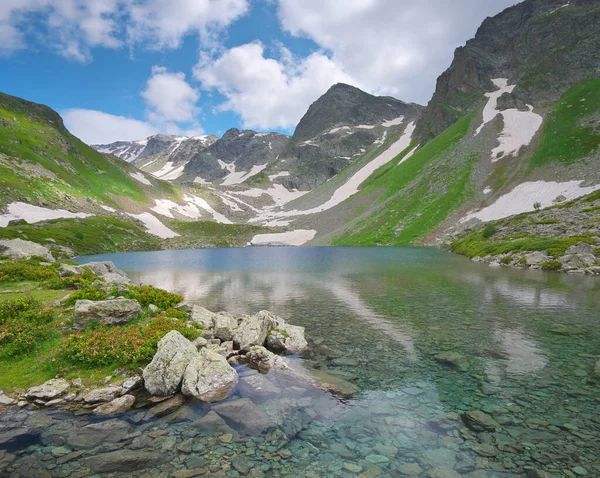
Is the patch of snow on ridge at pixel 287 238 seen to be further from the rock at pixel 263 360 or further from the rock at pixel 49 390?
the rock at pixel 49 390

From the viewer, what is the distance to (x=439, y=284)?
37.8 metres

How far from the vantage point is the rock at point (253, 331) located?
1845cm

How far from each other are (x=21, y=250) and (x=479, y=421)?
171ft

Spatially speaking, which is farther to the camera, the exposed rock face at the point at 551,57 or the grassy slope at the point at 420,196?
the exposed rock face at the point at 551,57

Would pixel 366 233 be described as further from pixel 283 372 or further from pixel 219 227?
pixel 283 372

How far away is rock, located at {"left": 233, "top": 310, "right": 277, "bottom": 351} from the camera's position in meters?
18.5

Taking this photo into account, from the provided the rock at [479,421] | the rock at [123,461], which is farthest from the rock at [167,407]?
the rock at [479,421]

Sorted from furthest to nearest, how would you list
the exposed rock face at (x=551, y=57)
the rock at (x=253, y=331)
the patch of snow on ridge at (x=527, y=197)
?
the exposed rock face at (x=551, y=57) → the patch of snow on ridge at (x=527, y=197) → the rock at (x=253, y=331)

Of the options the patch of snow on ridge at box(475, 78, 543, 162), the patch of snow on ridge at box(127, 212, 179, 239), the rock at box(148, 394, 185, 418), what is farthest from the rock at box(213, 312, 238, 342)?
the patch of snow on ridge at box(127, 212, 179, 239)

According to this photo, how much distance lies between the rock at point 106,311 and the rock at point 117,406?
5926mm

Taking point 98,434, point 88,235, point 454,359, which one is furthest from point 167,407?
point 88,235

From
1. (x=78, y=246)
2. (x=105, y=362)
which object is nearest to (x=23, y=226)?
(x=78, y=246)

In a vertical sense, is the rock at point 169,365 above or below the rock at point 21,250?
below

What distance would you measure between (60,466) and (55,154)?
201 metres
